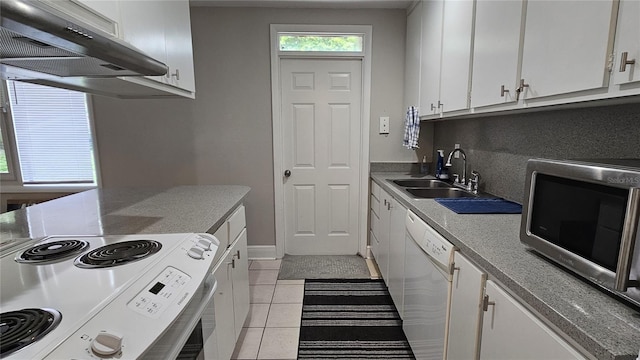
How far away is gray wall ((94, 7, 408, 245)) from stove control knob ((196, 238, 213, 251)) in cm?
207

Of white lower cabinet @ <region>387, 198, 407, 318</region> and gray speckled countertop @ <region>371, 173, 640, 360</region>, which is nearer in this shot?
gray speckled countertop @ <region>371, 173, 640, 360</region>

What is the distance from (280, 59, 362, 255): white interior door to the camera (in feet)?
10.3

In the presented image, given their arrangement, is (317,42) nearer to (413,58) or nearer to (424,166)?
(413,58)

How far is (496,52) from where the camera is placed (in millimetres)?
1525

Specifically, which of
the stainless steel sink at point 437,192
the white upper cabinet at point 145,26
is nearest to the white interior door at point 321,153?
the stainless steel sink at point 437,192

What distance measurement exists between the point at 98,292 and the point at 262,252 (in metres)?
2.62

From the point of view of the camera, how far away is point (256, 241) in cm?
336

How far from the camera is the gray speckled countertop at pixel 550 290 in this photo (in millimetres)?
644

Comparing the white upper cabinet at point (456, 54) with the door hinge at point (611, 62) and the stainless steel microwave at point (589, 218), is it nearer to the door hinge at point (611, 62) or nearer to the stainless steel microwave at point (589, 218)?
the door hinge at point (611, 62)

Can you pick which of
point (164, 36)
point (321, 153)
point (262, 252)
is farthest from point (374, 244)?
point (164, 36)

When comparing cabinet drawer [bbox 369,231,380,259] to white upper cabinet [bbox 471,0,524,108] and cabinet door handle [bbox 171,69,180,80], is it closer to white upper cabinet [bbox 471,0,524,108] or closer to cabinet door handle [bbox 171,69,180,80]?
white upper cabinet [bbox 471,0,524,108]

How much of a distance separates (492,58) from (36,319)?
75.8 inches

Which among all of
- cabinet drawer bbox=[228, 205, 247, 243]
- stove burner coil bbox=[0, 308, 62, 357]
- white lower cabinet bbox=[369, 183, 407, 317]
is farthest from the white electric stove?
white lower cabinet bbox=[369, 183, 407, 317]

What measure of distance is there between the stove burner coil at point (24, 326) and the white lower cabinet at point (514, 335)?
1.11 metres
